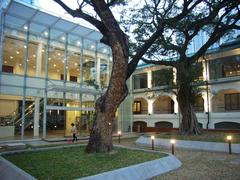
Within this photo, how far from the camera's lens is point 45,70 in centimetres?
1873

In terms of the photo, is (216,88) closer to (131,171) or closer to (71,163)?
(131,171)

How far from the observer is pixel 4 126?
17.8 metres

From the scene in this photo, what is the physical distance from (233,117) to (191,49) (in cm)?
869

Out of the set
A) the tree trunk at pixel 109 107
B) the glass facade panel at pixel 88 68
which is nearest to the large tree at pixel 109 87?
the tree trunk at pixel 109 107

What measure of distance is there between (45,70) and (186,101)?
1163 cm

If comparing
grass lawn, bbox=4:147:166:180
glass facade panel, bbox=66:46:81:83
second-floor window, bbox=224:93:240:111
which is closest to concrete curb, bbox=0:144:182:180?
grass lawn, bbox=4:147:166:180

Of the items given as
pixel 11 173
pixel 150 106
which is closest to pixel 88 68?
pixel 150 106

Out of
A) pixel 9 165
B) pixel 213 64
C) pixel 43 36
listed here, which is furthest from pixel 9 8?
pixel 213 64

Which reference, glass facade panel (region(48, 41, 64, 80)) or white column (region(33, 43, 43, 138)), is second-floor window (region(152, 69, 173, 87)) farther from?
white column (region(33, 43, 43, 138))

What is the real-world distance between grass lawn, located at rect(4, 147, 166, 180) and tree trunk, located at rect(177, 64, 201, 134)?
24.0 feet

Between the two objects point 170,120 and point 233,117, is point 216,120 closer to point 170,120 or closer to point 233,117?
point 233,117

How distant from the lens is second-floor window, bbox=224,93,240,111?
69.8 feet

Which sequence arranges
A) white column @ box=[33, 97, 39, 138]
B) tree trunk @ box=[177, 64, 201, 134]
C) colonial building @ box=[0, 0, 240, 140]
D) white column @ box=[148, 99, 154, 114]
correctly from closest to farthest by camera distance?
1. tree trunk @ box=[177, 64, 201, 134]
2. colonial building @ box=[0, 0, 240, 140]
3. white column @ box=[33, 97, 39, 138]
4. white column @ box=[148, 99, 154, 114]

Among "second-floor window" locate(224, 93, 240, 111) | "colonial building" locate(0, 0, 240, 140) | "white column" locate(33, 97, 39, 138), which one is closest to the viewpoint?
"colonial building" locate(0, 0, 240, 140)
